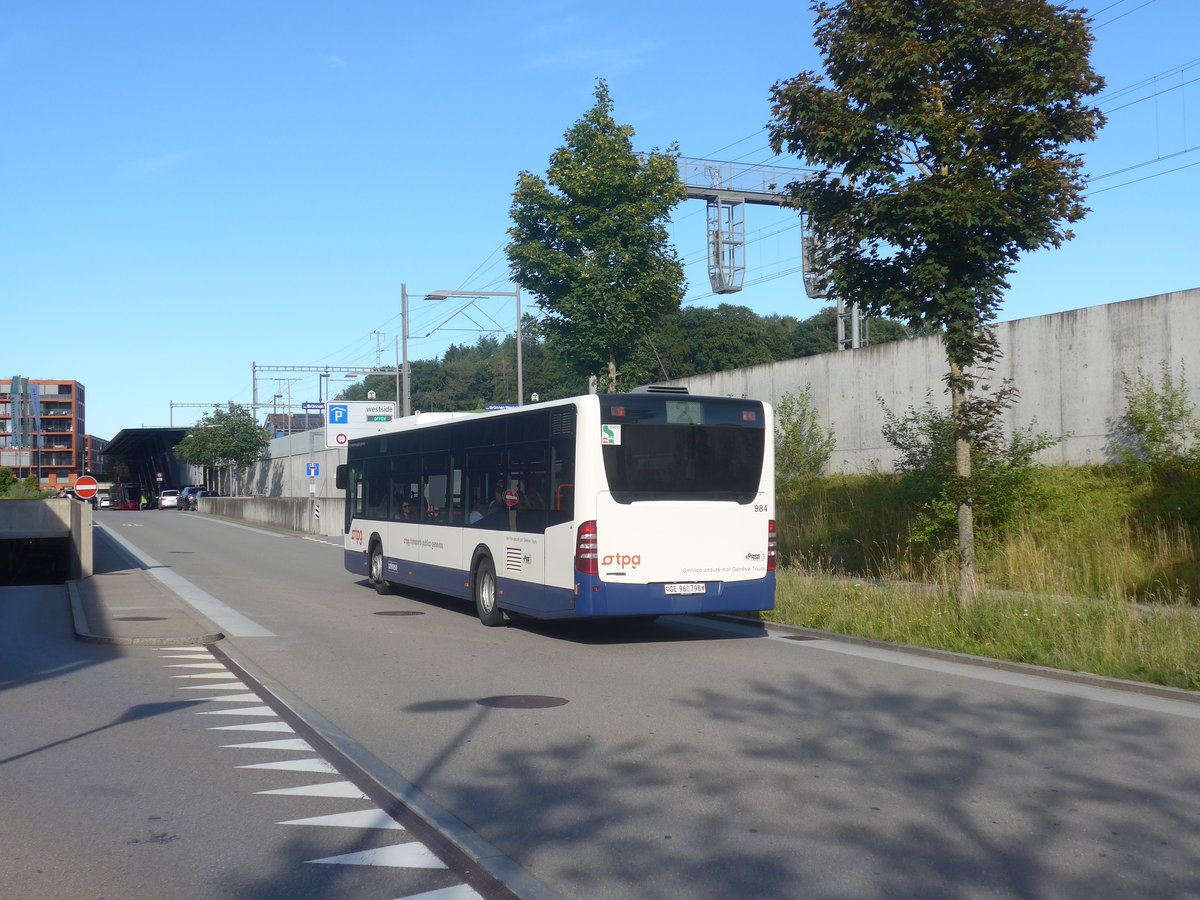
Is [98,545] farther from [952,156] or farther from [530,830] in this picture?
[530,830]

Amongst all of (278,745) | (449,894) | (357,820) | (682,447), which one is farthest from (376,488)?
(449,894)

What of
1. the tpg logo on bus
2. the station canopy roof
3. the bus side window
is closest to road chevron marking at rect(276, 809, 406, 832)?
the tpg logo on bus

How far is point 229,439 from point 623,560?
70.4 meters

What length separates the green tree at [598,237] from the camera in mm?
25938

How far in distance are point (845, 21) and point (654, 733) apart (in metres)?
9.91

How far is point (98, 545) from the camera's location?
36.8 meters

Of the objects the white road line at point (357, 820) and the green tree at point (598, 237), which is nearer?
the white road line at point (357, 820)

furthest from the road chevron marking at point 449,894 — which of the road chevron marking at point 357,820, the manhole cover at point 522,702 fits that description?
the manhole cover at point 522,702

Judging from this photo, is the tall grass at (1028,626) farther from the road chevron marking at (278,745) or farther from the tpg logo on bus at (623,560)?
the road chevron marking at (278,745)

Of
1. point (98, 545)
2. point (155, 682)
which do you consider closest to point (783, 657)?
point (155, 682)

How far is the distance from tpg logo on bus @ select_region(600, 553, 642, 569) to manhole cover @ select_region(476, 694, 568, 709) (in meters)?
3.06

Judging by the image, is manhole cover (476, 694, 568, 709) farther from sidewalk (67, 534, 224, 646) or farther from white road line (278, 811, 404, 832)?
sidewalk (67, 534, 224, 646)

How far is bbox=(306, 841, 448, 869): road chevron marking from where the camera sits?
541 centimetres

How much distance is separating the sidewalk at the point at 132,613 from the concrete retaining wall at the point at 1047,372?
14.6 m
